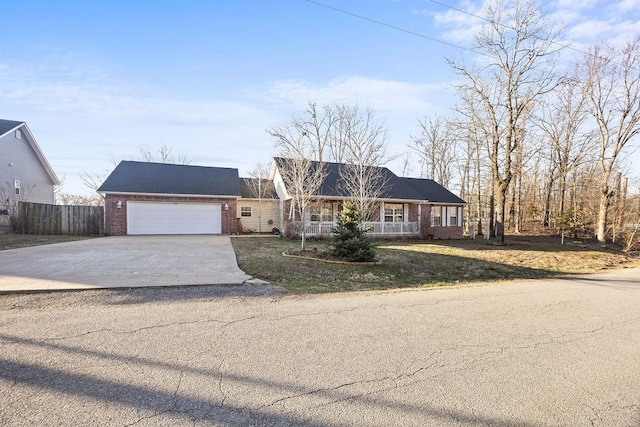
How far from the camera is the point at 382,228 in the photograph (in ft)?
67.2

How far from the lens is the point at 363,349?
12.0 ft

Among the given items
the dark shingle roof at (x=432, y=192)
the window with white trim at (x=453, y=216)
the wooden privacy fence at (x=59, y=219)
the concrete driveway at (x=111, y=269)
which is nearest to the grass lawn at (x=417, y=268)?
the concrete driveway at (x=111, y=269)

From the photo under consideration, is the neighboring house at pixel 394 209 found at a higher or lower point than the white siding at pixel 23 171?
lower

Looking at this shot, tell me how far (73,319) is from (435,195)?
22.8 m

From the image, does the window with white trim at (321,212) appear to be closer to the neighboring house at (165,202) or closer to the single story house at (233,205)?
the single story house at (233,205)

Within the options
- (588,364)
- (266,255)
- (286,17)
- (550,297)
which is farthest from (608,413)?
(286,17)

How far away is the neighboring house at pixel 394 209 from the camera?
19.3 m

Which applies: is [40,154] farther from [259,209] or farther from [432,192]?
[432,192]

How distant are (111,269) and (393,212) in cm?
1703

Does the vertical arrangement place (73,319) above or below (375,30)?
below

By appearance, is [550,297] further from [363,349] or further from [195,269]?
[195,269]

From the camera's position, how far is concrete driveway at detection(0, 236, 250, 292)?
6.28 meters

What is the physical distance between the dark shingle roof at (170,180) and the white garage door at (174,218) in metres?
0.85

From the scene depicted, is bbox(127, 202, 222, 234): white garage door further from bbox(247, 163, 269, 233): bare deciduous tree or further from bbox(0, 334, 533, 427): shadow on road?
bbox(0, 334, 533, 427): shadow on road
